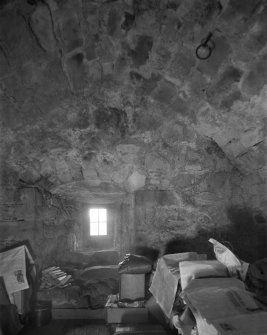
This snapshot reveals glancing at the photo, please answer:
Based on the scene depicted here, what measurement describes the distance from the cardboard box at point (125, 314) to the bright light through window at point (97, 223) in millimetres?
1000

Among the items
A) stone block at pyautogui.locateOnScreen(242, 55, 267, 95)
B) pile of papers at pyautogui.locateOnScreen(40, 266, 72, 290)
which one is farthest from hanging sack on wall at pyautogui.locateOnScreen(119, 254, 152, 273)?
stone block at pyautogui.locateOnScreen(242, 55, 267, 95)

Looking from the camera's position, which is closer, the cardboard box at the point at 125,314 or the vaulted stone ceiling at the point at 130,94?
the vaulted stone ceiling at the point at 130,94

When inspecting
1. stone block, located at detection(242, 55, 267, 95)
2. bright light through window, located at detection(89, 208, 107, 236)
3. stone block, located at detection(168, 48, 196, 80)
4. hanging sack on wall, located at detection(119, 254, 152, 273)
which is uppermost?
stone block, located at detection(168, 48, 196, 80)

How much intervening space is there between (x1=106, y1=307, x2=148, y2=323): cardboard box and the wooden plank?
0.17 m

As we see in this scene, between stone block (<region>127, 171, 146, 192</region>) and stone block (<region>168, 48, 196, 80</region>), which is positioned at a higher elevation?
stone block (<region>168, 48, 196, 80</region>)

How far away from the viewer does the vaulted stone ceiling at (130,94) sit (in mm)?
1960

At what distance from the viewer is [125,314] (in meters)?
2.97

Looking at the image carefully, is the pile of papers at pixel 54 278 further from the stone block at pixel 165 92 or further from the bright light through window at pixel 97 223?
the stone block at pixel 165 92

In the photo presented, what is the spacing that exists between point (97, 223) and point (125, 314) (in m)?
1.17

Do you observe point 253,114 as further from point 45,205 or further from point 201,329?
point 45,205

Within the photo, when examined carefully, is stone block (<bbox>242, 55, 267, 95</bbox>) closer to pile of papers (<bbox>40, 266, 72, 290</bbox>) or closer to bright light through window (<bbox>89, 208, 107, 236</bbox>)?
bright light through window (<bbox>89, 208, 107, 236</bbox>)

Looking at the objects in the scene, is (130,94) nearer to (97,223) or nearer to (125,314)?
(97,223)

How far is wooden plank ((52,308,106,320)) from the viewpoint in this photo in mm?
3115

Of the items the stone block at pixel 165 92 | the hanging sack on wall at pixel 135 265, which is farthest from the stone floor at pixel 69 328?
the stone block at pixel 165 92
